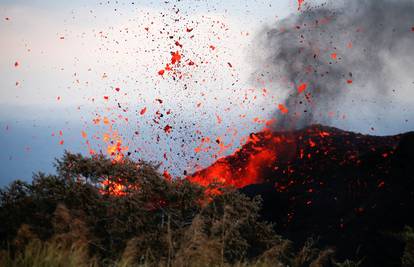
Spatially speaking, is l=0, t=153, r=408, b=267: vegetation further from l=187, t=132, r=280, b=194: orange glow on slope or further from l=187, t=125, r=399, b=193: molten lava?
l=187, t=132, r=280, b=194: orange glow on slope

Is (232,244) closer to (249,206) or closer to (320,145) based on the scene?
(249,206)

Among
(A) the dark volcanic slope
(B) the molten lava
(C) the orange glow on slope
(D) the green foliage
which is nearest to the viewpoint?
(D) the green foliage

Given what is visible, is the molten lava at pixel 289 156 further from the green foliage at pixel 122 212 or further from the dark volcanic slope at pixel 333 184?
the green foliage at pixel 122 212

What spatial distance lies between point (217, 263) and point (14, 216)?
6611 mm

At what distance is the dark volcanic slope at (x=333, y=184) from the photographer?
62.1 feet

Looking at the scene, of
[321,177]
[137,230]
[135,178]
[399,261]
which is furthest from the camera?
[321,177]

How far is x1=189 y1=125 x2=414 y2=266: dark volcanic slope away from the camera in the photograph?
18.9 m

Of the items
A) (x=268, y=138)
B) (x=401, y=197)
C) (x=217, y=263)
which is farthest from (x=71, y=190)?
(x=268, y=138)

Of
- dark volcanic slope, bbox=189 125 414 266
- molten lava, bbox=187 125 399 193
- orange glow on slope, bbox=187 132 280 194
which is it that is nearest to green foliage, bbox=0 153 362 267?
dark volcanic slope, bbox=189 125 414 266

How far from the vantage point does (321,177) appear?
2619 centimetres

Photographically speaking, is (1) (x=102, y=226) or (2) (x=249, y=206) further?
(2) (x=249, y=206)

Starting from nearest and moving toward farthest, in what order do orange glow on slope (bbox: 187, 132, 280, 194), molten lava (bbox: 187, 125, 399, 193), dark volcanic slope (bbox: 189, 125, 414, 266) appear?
1. dark volcanic slope (bbox: 189, 125, 414, 266)
2. molten lava (bbox: 187, 125, 399, 193)
3. orange glow on slope (bbox: 187, 132, 280, 194)

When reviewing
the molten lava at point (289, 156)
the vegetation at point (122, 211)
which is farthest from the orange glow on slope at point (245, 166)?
the vegetation at point (122, 211)

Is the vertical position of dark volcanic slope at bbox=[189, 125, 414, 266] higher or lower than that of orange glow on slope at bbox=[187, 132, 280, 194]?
lower
